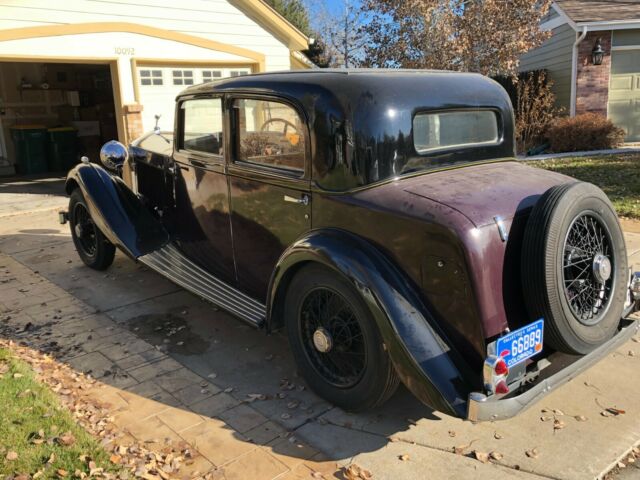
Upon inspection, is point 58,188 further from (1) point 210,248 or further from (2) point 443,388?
(2) point 443,388

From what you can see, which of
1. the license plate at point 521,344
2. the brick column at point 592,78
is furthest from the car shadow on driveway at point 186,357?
the brick column at point 592,78

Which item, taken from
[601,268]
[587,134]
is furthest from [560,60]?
[601,268]

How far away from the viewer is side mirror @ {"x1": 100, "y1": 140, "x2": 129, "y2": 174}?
5668mm

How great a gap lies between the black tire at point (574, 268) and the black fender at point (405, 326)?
0.51m

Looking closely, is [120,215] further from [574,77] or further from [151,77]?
[574,77]

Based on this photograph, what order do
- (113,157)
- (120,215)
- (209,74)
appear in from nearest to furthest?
(120,215) → (113,157) → (209,74)

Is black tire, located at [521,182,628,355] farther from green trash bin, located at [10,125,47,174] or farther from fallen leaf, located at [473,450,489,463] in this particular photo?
green trash bin, located at [10,125,47,174]

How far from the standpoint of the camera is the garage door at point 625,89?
14.0m

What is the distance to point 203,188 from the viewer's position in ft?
14.2

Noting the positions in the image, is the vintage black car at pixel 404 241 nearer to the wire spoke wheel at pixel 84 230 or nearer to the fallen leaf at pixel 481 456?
the fallen leaf at pixel 481 456

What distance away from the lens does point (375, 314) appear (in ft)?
9.27

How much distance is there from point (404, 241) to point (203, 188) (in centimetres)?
201

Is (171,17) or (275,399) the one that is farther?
(171,17)

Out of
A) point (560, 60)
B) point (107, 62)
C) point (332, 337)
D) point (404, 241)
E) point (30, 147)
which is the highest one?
point (560, 60)
